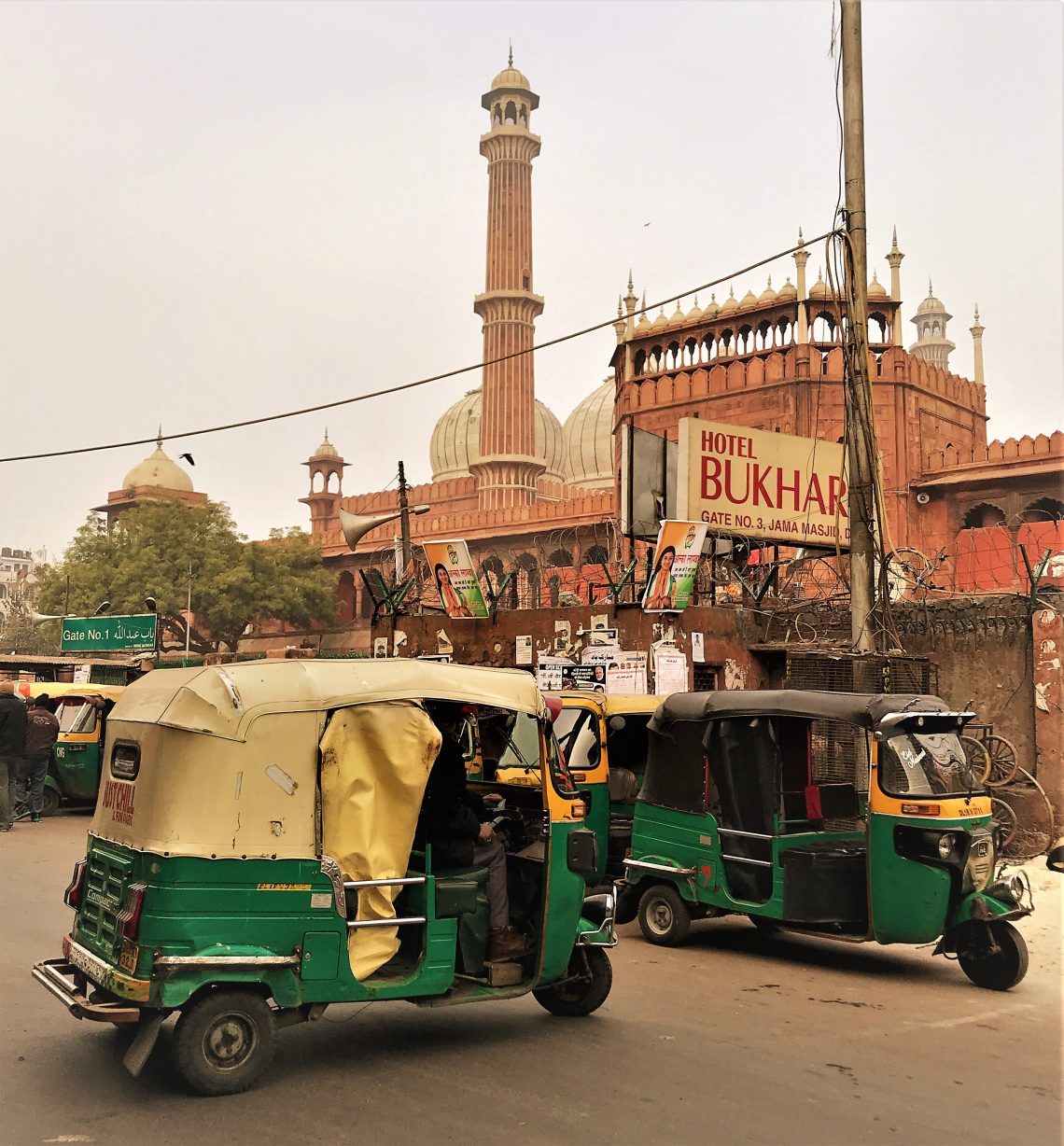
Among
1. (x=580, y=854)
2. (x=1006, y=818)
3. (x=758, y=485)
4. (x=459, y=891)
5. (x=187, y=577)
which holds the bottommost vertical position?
(x=1006, y=818)

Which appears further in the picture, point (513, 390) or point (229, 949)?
point (513, 390)

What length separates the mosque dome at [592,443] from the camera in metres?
60.0

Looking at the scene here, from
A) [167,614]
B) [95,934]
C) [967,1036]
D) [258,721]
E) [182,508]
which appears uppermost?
[182,508]

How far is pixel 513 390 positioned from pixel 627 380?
600 inches

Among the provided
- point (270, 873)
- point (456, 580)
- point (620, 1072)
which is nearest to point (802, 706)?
point (620, 1072)

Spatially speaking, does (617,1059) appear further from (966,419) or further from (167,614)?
(167,614)

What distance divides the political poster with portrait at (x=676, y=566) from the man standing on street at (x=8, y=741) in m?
7.97

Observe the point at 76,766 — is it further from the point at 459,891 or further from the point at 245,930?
the point at 245,930

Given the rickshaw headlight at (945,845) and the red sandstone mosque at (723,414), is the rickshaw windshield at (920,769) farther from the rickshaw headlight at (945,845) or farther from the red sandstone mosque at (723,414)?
the red sandstone mosque at (723,414)

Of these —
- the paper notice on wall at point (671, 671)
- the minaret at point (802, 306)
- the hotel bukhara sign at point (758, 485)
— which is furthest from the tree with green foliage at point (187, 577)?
the paper notice on wall at point (671, 671)

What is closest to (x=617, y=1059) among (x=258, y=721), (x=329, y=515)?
(x=258, y=721)

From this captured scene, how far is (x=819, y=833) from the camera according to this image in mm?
8742

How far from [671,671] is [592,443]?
148ft

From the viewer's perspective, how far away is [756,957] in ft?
28.9
